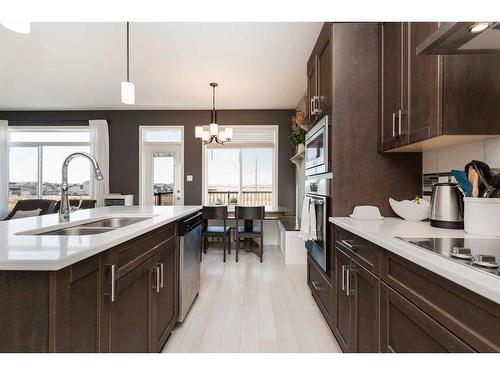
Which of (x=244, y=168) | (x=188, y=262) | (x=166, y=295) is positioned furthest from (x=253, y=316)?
(x=244, y=168)

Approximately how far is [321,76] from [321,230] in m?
1.28

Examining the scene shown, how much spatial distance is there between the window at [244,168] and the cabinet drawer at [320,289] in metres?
2.88

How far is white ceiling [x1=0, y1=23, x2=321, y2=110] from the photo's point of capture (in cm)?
277

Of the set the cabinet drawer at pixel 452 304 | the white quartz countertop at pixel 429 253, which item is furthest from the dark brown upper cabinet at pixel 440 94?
the cabinet drawer at pixel 452 304

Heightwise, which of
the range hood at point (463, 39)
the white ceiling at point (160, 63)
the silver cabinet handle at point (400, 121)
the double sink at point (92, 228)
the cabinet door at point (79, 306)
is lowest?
the cabinet door at point (79, 306)

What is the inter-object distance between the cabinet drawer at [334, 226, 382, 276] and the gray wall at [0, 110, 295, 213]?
3.67m

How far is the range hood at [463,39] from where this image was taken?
2.85 feet

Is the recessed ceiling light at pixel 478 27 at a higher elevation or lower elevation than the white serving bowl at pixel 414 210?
higher

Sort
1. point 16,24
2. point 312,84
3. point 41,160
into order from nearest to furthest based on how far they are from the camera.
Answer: point 16,24, point 312,84, point 41,160

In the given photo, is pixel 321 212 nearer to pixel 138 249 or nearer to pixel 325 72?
pixel 325 72

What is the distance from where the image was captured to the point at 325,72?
2.13 meters

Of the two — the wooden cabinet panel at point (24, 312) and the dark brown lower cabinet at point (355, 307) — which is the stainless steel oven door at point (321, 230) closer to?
the dark brown lower cabinet at point (355, 307)

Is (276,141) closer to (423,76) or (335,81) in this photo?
(335,81)
